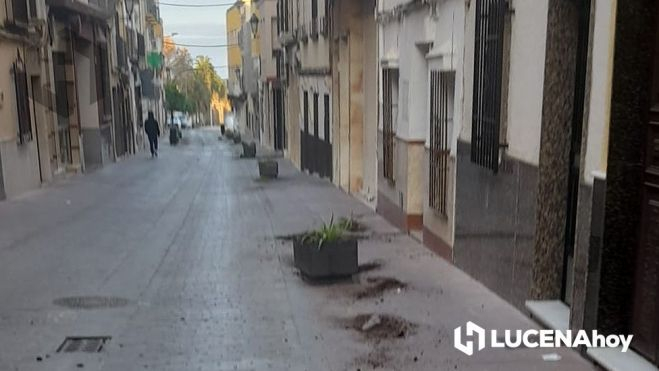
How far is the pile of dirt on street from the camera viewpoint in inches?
222

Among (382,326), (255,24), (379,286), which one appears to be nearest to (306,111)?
Result: (379,286)

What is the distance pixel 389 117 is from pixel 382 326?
18.6 feet

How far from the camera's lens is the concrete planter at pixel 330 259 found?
7117mm

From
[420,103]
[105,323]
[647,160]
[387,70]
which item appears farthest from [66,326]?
[387,70]

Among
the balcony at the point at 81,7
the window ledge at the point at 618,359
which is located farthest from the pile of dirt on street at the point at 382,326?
the balcony at the point at 81,7

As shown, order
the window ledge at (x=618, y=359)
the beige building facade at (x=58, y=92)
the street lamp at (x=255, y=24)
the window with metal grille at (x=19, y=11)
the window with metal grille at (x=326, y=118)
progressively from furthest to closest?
the street lamp at (x=255, y=24), the window with metal grille at (x=326, y=118), the window with metal grille at (x=19, y=11), the beige building facade at (x=58, y=92), the window ledge at (x=618, y=359)

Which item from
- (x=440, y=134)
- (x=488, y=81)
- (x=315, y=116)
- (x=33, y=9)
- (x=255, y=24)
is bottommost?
(x=315, y=116)

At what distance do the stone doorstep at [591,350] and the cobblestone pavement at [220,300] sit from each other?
0.43 ft

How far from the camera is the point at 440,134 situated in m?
8.58

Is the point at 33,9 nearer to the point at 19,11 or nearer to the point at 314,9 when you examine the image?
the point at 19,11

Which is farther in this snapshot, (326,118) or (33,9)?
(326,118)

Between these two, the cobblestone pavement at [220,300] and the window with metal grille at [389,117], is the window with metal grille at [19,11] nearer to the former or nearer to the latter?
the cobblestone pavement at [220,300]

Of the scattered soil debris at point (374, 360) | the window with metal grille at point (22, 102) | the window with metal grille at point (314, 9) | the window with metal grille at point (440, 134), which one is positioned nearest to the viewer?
the scattered soil debris at point (374, 360)

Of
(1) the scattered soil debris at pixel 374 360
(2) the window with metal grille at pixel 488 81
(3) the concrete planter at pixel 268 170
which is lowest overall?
(3) the concrete planter at pixel 268 170
